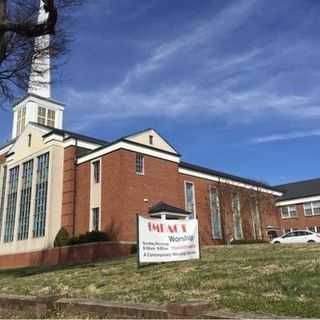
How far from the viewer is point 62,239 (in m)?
32.7

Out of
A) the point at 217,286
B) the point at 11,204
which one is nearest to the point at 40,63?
the point at 217,286

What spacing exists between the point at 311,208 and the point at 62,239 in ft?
99.7

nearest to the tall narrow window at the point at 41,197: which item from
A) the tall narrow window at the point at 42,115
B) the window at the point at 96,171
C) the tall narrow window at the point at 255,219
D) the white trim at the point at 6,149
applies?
the window at the point at 96,171

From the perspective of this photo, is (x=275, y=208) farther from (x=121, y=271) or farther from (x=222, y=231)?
(x=121, y=271)

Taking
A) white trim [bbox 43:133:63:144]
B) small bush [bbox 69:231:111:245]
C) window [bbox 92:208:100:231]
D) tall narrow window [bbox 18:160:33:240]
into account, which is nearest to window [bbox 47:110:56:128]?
tall narrow window [bbox 18:160:33:240]

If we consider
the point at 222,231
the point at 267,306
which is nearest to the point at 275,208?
the point at 222,231

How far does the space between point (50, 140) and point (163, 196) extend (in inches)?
426

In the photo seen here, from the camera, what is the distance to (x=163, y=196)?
3559 cm

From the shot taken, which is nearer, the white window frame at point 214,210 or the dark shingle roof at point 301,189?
the white window frame at point 214,210

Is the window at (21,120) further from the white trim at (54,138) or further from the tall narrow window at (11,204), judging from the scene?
the white trim at (54,138)

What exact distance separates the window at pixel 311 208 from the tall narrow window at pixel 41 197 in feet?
99.2

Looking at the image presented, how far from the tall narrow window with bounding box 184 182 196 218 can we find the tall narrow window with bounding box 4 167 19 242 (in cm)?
1577

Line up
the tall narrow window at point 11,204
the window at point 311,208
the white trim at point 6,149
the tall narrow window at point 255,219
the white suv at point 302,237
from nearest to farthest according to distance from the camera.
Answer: the white suv at point 302,237, the tall narrow window at point 11,204, the white trim at point 6,149, the tall narrow window at point 255,219, the window at point 311,208

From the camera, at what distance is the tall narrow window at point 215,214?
41375mm
